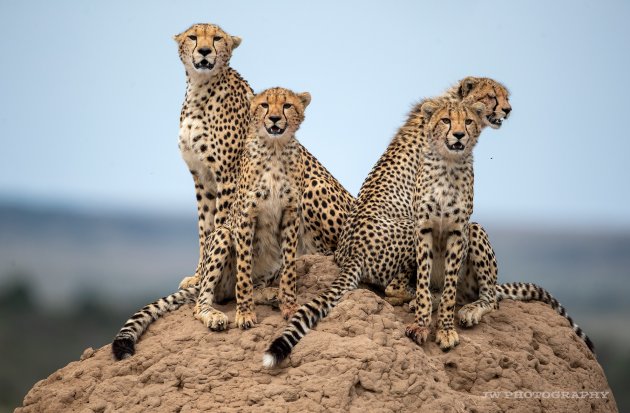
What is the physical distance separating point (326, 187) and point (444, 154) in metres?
1.39

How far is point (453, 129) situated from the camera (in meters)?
7.46

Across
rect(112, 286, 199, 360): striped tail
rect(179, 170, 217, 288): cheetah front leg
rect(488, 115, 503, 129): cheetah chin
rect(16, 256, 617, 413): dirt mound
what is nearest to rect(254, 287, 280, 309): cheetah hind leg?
rect(16, 256, 617, 413): dirt mound

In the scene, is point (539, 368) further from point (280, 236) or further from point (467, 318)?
point (280, 236)

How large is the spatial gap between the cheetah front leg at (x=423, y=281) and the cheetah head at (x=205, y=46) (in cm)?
188

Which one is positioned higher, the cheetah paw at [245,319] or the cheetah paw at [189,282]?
the cheetah paw at [189,282]

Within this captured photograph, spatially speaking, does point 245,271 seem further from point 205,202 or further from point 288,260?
point 205,202

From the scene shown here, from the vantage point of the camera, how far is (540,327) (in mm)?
8117

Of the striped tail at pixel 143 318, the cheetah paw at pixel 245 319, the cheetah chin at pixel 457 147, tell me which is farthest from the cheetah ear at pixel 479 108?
the striped tail at pixel 143 318

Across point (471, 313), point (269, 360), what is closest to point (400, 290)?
point (471, 313)

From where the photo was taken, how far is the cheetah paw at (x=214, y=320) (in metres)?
7.43

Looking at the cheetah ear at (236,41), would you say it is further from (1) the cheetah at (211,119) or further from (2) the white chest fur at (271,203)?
(2) the white chest fur at (271,203)

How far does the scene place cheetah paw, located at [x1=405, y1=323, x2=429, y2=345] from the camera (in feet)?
24.2

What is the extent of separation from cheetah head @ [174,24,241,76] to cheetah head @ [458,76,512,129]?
5.44 ft

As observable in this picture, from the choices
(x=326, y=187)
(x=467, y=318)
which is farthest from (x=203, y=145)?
(x=467, y=318)
